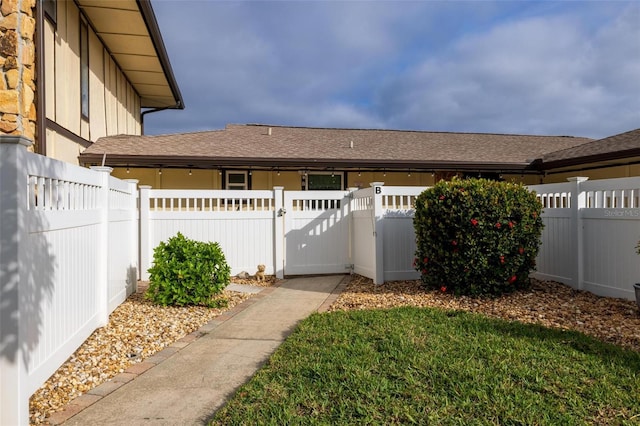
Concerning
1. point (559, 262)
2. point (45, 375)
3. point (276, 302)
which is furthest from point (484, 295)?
point (45, 375)

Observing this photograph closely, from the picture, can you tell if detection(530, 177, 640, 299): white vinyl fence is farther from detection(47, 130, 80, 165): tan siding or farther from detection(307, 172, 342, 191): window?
detection(47, 130, 80, 165): tan siding

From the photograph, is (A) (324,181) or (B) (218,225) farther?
(A) (324,181)

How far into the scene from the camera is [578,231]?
21.1 ft

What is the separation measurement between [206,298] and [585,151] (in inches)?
464

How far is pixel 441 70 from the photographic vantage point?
2517cm

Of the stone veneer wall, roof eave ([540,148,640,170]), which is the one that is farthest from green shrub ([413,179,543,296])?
the stone veneer wall

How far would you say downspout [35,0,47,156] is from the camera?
22.7 ft

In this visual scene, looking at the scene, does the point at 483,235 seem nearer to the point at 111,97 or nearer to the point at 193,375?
the point at 193,375

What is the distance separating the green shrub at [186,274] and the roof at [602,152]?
1036 cm

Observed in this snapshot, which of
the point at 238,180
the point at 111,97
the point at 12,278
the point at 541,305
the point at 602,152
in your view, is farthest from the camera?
the point at 238,180

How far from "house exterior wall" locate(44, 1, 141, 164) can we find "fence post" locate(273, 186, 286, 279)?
4403mm

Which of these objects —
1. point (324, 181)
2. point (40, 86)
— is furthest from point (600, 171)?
point (40, 86)

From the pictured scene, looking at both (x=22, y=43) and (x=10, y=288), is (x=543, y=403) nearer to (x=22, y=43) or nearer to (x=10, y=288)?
(x=10, y=288)

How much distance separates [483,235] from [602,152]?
302 inches
